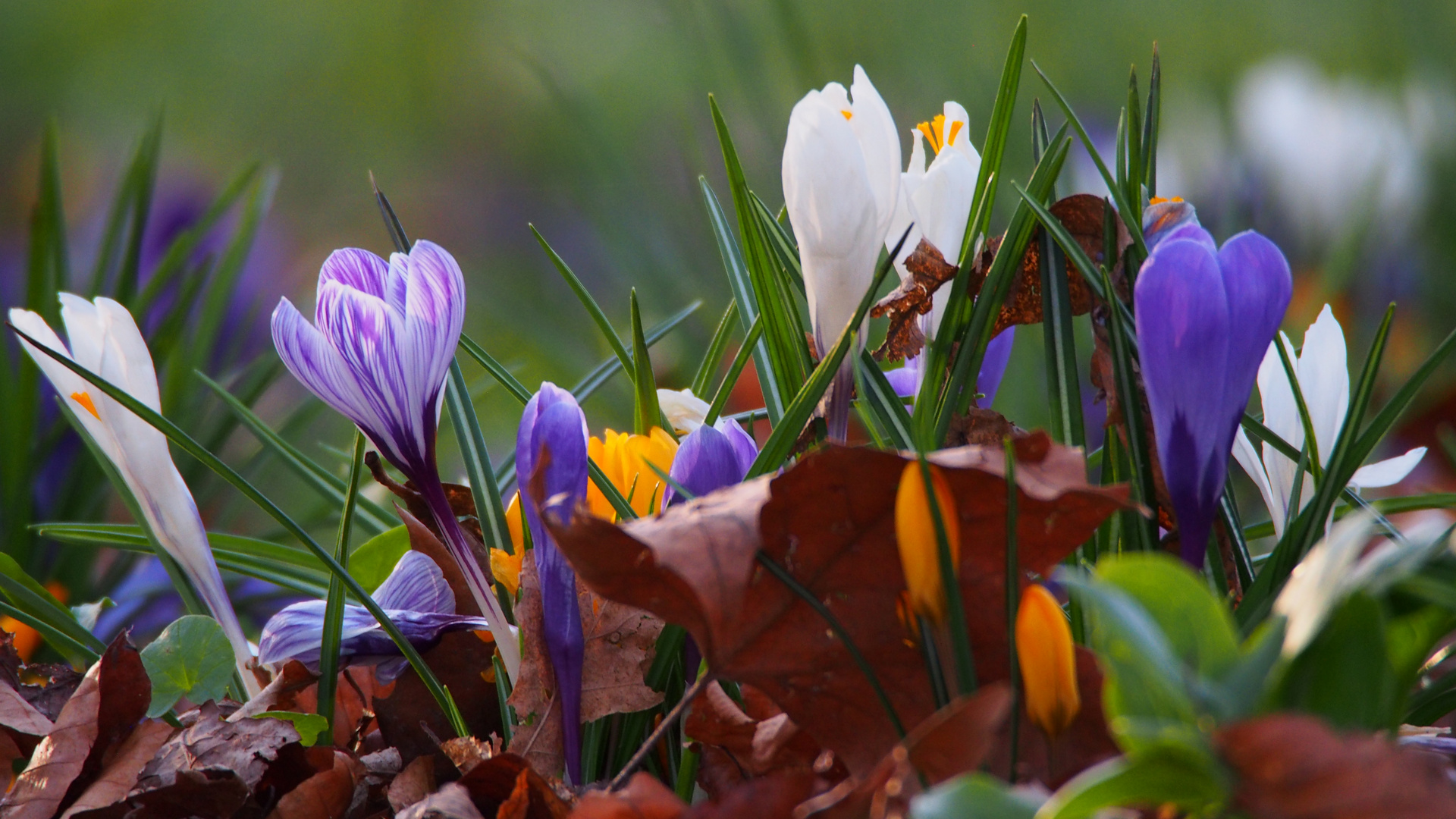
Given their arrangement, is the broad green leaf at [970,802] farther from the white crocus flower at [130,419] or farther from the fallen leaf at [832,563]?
the white crocus flower at [130,419]

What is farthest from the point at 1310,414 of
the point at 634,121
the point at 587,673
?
the point at 634,121

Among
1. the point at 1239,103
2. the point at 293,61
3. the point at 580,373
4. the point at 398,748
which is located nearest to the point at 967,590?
the point at 398,748

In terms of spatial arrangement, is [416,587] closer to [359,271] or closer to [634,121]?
[359,271]

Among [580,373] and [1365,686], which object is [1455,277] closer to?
[580,373]

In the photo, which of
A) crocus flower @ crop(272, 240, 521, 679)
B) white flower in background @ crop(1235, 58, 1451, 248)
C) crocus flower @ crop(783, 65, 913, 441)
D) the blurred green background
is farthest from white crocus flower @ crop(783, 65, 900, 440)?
white flower in background @ crop(1235, 58, 1451, 248)

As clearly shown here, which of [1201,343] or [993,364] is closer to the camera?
[1201,343]
